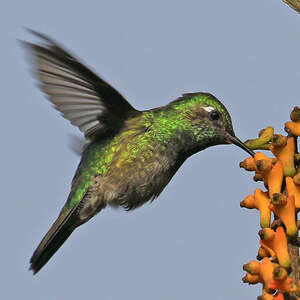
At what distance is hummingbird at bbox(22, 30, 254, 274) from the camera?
21.4ft

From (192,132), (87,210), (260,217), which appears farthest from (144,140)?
(260,217)

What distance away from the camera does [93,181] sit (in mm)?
6969

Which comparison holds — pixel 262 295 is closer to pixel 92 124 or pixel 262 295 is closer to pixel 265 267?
pixel 265 267

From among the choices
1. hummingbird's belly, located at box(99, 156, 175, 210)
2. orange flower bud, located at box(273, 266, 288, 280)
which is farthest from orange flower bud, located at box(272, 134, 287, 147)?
hummingbird's belly, located at box(99, 156, 175, 210)

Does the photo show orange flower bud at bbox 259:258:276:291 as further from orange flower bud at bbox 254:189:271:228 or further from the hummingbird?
the hummingbird

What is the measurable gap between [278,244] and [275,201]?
0.25m

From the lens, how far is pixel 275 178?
12.1 feet

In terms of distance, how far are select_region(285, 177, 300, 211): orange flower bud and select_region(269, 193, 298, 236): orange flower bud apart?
0.05m

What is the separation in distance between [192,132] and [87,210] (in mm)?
1471

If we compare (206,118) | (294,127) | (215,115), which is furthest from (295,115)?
(206,118)

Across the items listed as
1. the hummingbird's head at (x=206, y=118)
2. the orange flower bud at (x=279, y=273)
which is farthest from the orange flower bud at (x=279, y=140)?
the hummingbird's head at (x=206, y=118)

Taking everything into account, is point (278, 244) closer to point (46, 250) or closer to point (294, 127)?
point (294, 127)

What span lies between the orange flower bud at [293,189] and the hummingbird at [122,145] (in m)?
2.68

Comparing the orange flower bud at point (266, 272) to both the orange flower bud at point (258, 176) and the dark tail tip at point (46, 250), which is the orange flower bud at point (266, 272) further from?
the dark tail tip at point (46, 250)
